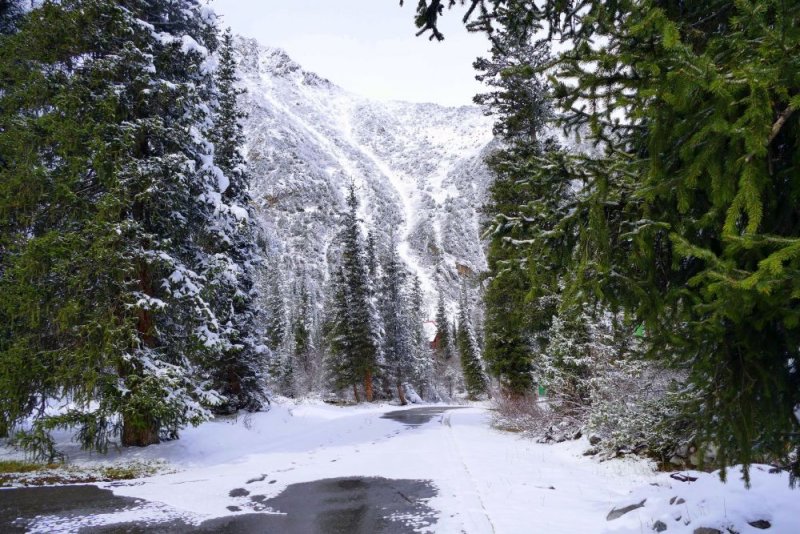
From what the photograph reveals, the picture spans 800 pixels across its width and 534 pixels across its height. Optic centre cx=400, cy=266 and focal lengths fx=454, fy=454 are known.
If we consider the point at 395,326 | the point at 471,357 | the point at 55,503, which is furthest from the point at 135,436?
the point at 471,357

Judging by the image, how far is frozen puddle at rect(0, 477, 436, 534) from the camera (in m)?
6.11

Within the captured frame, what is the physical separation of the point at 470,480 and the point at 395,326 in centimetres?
3050

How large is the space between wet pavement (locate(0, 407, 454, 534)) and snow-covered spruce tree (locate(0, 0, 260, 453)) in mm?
2394

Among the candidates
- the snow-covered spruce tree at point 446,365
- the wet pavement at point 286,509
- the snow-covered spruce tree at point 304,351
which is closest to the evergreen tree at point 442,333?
the snow-covered spruce tree at point 446,365

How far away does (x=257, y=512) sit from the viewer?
689 centimetres

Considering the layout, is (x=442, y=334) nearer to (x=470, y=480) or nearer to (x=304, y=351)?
(x=304, y=351)

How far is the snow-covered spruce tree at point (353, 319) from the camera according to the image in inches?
1304

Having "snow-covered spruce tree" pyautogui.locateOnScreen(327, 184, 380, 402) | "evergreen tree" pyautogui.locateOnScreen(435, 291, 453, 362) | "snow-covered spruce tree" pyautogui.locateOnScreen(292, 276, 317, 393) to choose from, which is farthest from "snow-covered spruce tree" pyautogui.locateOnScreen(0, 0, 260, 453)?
"evergreen tree" pyautogui.locateOnScreen(435, 291, 453, 362)

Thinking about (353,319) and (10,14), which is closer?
(10,14)

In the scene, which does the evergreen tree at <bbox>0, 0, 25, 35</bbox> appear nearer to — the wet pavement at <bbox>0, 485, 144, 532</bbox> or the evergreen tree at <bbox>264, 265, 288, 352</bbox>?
the wet pavement at <bbox>0, 485, 144, 532</bbox>

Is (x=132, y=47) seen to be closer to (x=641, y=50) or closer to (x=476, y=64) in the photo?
(x=476, y=64)

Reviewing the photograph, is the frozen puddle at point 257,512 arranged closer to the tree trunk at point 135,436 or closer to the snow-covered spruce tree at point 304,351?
the tree trunk at point 135,436

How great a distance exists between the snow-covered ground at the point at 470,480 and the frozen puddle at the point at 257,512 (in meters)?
0.15

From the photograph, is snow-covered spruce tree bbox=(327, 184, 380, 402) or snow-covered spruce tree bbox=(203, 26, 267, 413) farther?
snow-covered spruce tree bbox=(327, 184, 380, 402)
